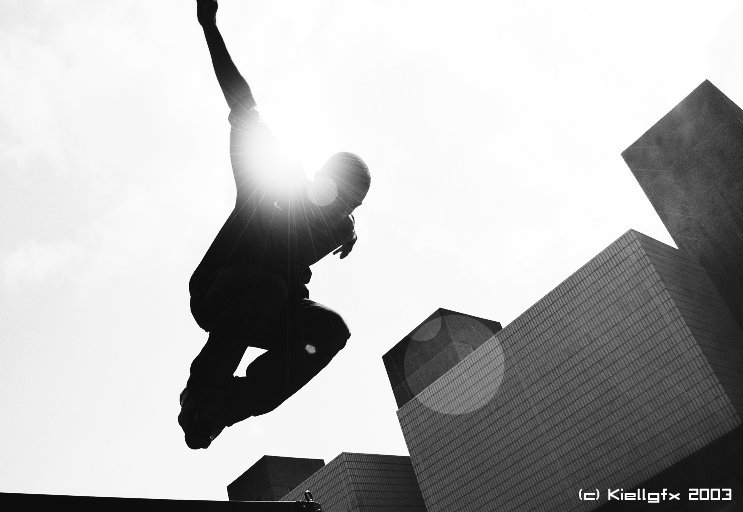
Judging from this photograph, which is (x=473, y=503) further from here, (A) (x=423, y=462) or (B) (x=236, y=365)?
(B) (x=236, y=365)

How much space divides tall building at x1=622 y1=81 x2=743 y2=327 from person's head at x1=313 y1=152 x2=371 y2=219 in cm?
4065

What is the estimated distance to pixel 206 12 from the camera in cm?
285

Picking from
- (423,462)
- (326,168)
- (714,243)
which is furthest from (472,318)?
(326,168)

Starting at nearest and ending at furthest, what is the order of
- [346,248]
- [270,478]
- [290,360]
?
[290,360] → [346,248] → [270,478]

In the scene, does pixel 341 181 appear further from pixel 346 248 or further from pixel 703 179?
pixel 703 179

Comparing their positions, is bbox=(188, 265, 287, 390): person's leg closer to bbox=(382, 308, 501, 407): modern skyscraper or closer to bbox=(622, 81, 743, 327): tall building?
bbox=(622, 81, 743, 327): tall building

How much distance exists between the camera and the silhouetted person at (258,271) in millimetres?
2777

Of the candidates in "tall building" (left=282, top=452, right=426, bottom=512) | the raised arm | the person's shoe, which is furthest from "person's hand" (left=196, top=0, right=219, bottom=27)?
"tall building" (left=282, top=452, right=426, bottom=512)

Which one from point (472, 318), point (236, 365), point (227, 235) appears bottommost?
point (236, 365)

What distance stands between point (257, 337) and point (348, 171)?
0.84 metres

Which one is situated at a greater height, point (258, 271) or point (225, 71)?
point (225, 71)

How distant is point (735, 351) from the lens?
38.5 metres

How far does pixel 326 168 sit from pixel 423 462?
157ft

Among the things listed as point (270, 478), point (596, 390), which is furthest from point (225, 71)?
point (270, 478)
